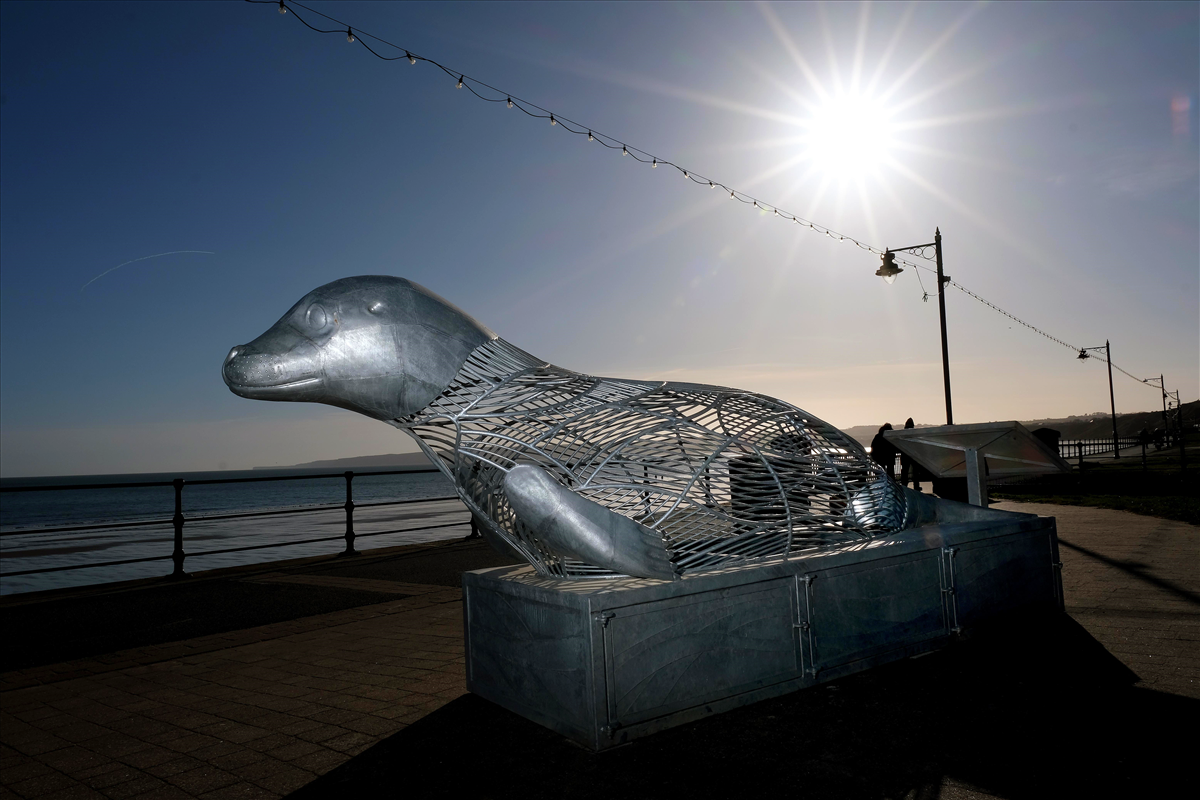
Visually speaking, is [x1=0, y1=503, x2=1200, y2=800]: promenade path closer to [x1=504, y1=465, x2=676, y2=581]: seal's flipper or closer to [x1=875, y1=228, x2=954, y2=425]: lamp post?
[x1=504, y1=465, x2=676, y2=581]: seal's flipper

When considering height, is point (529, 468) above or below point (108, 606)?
above

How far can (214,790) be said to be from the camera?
10.7 ft

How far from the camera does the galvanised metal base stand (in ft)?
11.3

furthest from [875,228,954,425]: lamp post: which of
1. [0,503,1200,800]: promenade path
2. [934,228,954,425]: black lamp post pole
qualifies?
[0,503,1200,800]: promenade path

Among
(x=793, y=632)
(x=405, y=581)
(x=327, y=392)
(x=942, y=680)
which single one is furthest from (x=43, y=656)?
(x=942, y=680)

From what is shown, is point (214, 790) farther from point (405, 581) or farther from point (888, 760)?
point (405, 581)

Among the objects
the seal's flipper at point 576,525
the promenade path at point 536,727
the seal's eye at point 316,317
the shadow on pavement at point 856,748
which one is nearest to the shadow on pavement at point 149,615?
the promenade path at point 536,727

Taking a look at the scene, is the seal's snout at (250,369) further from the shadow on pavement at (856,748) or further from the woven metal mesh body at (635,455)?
the shadow on pavement at (856,748)

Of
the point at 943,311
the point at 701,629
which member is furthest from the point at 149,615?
the point at 943,311

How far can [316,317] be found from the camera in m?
3.48

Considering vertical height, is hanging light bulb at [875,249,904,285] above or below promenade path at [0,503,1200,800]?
above

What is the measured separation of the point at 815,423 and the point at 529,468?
2.21m

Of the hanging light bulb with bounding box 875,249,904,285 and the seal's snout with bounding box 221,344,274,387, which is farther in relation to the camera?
the hanging light bulb with bounding box 875,249,904,285

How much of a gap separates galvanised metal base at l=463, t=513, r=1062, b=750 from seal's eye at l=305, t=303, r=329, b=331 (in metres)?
1.59
